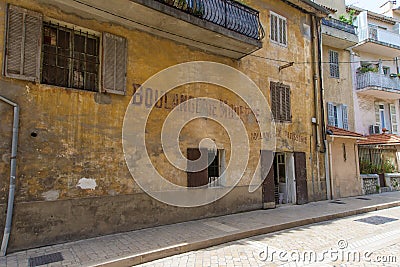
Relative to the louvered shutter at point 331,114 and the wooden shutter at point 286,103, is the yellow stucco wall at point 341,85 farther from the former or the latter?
the wooden shutter at point 286,103

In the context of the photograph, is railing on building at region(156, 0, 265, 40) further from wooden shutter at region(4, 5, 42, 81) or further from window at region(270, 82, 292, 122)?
wooden shutter at region(4, 5, 42, 81)

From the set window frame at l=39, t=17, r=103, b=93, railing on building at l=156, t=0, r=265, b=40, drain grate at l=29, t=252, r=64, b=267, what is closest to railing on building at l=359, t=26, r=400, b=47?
railing on building at l=156, t=0, r=265, b=40

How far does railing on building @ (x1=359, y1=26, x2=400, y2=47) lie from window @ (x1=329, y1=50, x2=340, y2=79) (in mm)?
2334

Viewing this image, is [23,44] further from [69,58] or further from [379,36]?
[379,36]

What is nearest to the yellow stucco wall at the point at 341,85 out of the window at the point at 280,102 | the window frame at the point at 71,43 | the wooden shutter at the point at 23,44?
the window at the point at 280,102

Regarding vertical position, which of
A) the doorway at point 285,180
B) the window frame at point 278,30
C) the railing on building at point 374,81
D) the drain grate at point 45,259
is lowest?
the drain grate at point 45,259

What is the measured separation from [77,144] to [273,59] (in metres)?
8.29

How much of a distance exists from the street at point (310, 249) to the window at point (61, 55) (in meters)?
4.60

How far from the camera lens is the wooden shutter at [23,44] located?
5.75 m

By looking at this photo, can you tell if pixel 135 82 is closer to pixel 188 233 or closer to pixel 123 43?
pixel 123 43

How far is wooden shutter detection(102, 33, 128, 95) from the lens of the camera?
22.7 feet

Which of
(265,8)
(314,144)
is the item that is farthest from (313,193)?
(265,8)

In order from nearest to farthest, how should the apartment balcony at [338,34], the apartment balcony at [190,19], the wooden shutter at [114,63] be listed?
the apartment balcony at [190,19] → the wooden shutter at [114,63] → the apartment balcony at [338,34]

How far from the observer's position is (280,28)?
38.0ft
